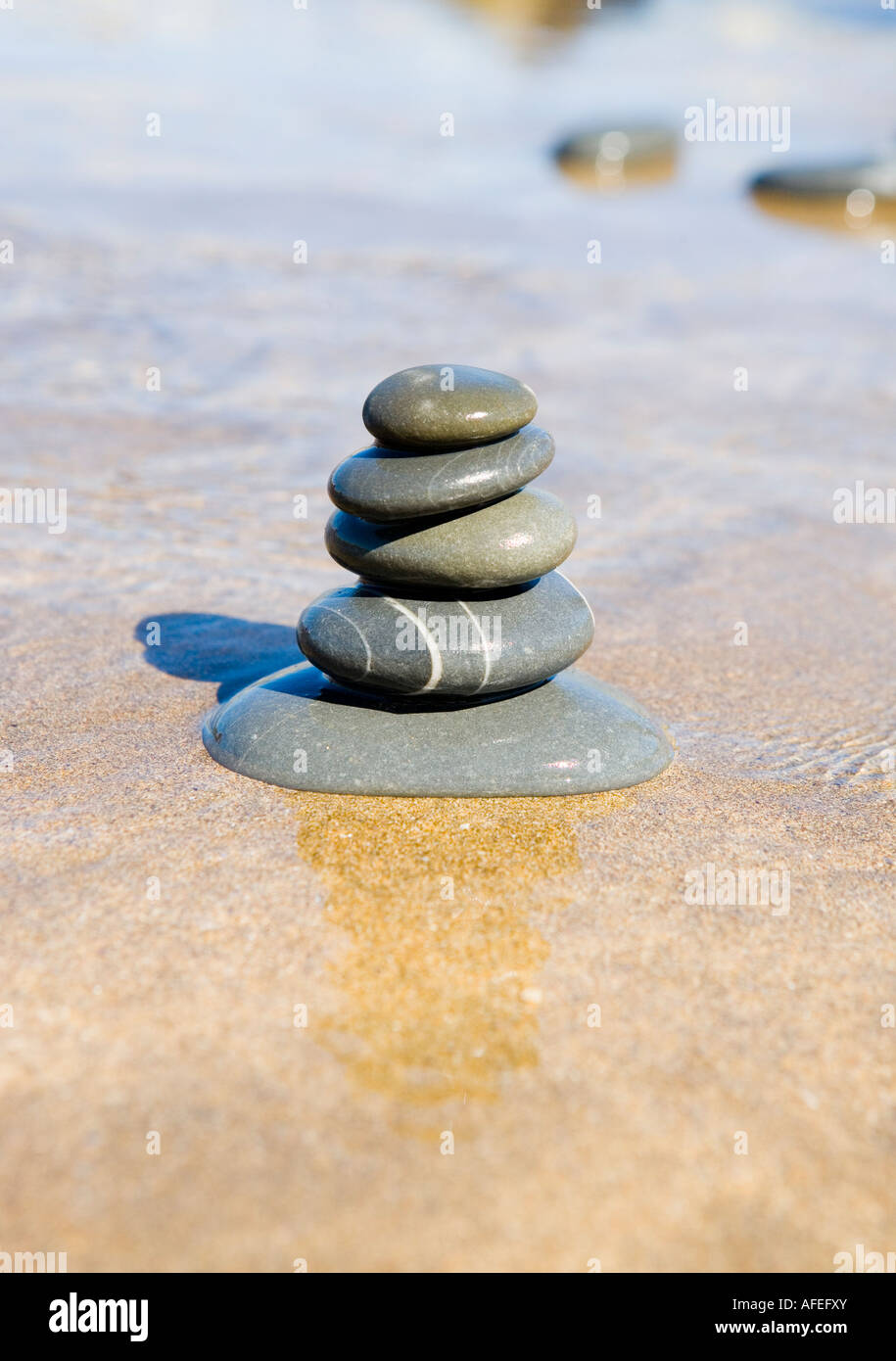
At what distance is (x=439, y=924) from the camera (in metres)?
3.30

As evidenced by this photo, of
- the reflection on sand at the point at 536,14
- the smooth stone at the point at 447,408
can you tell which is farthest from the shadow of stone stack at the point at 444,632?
the reflection on sand at the point at 536,14

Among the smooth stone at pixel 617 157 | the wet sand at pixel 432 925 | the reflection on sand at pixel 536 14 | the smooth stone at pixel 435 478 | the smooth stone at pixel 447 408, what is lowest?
the wet sand at pixel 432 925

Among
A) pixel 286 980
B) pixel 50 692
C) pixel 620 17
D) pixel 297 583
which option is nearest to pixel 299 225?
pixel 297 583

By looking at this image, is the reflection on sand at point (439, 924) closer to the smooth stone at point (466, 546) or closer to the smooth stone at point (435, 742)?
the smooth stone at point (435, 742)

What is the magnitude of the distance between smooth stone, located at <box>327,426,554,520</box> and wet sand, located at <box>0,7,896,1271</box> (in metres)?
0.92

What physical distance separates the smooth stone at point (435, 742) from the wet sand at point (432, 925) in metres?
0.09

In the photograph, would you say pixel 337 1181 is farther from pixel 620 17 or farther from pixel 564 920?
pixel 620 17

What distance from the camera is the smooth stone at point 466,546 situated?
3.97 m

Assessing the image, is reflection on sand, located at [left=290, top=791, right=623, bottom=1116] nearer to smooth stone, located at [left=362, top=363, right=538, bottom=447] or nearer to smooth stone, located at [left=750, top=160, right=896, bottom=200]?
smooth stone, located at [left=362, top=363, right=538, bottom=447]

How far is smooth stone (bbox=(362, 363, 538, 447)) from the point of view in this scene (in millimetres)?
3879

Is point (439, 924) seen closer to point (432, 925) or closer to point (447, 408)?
point (432, 925)

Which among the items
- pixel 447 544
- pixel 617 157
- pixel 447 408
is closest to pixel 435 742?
pixel 447 544

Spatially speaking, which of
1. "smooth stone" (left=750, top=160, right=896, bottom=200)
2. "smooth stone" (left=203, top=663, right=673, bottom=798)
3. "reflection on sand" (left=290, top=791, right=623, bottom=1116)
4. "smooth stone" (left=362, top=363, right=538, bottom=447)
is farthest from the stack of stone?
"smooth stone" (left=750, top=160, right=896, bottom=200)
